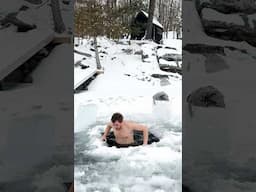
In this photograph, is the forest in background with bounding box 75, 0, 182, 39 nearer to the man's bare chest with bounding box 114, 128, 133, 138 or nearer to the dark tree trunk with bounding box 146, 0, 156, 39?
the dark tree trunk with bounding box 146, 0, 156, 39

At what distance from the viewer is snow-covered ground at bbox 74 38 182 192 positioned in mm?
3639

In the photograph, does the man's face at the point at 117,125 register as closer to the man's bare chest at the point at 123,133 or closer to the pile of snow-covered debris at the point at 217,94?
the man's bare chest at the point at 123,133

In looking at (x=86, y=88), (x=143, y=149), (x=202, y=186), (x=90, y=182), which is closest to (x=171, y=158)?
(x=143, y=149)

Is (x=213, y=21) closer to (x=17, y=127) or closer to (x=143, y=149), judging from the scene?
(x=17, y=127)

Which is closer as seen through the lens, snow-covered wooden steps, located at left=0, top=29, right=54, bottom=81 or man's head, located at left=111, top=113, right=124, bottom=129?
snow-covered wooden steps, located at left=0, top=29, right=54, bottom=81

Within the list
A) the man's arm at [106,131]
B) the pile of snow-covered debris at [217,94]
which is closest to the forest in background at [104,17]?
the man's arm at [106,131]

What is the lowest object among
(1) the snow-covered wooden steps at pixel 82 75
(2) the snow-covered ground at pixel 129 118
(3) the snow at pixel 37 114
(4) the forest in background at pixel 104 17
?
(2) the snow-covered ground at pixel 129 118

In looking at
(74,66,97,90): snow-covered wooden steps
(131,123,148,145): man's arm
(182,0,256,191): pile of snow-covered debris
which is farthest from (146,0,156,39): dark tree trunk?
(182,0,256,191): pile of snow-covered debris

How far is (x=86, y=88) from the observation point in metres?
7.23

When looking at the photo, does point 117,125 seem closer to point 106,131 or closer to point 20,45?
point 106,131

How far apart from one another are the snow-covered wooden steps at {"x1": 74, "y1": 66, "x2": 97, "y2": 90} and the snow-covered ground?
0.53 feet

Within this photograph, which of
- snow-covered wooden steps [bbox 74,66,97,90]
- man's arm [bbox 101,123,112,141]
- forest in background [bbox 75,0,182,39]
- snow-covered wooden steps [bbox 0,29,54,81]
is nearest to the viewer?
snow-covered wooden steps [bbox 0,29,54,81]

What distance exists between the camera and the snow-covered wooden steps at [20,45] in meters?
1.71

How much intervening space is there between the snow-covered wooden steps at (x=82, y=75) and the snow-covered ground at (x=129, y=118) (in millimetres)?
163
